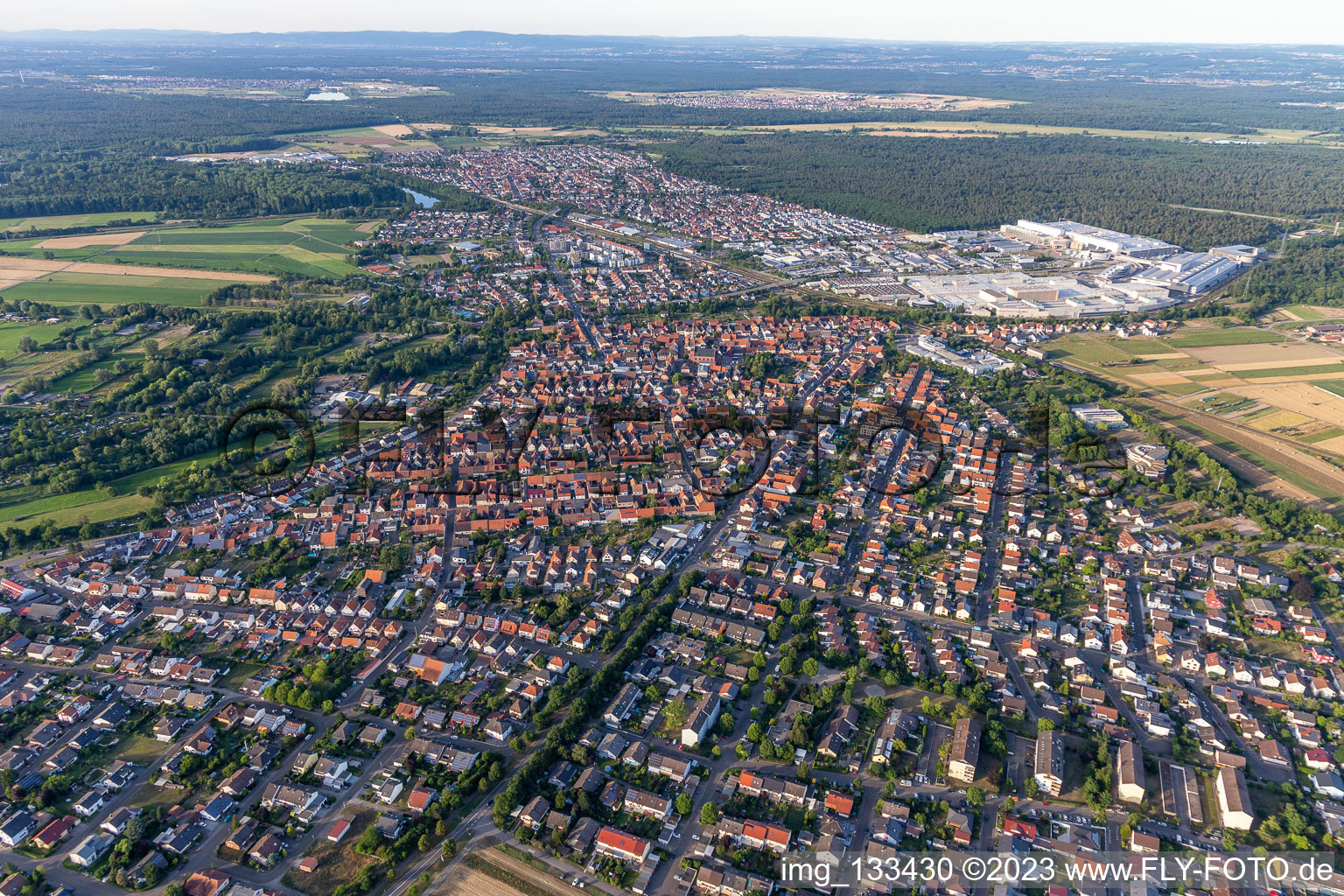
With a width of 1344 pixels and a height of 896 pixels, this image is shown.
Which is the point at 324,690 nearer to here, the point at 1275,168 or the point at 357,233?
the point at 357,233

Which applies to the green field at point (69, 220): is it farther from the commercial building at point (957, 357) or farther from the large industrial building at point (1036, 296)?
the large industrial building at point (1036, 296)

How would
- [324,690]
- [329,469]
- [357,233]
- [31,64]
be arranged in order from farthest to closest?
[31,64], [357,233], [329,469], [324,690]

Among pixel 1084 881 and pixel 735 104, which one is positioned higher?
pixel 735 104

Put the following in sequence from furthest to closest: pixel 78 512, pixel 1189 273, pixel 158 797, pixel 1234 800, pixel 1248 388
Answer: pixel 1189 273 → pixel 1248 388 → pixel 78 512 → pixel 158 797 → pixel 1234 800

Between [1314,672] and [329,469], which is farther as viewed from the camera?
[329,469]

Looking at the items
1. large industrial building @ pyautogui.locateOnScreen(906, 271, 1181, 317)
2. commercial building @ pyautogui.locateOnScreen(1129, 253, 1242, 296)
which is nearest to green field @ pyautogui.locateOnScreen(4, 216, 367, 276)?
large industrial building @ pyautogui.locateOnScreen(906, 271, 1181, 317)

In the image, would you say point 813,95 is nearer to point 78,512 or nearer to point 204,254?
point 204,254

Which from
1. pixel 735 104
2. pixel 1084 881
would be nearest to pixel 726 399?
pixel 1084 881

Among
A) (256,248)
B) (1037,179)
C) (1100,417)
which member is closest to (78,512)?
(1100,417)
